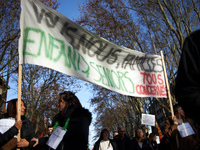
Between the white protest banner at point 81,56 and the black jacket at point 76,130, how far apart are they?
112 centimetres

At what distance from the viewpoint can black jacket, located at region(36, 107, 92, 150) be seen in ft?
8.21

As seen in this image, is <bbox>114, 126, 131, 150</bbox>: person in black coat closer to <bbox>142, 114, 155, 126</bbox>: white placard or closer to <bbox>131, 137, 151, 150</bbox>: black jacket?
<bbox>131, 137, 151, 150</bbox>: black jacket

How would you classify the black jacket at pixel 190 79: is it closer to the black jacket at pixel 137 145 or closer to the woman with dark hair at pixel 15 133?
the woman with dark hair at pixel 15 133

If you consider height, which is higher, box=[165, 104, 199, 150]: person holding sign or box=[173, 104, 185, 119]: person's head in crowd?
box=[173, 104, 185, 119]: person's head in crowd

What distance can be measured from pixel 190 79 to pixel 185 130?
2897 millimetres

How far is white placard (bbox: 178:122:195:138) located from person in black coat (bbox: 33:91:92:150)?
1.84 metres

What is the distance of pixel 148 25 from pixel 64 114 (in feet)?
38.3

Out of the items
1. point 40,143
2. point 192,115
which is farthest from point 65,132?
point 192,115

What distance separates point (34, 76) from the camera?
54.2ft

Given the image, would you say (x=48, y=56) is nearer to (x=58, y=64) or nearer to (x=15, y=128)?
(x=58, y=64)

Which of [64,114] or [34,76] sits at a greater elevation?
[34,76]

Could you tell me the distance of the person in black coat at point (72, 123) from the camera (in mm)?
2518

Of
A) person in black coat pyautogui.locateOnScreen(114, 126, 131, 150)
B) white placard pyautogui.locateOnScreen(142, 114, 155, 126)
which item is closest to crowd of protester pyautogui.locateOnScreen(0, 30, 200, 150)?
person in black coat pyautogui.locateOnScreen(114, 126, 131, 150)

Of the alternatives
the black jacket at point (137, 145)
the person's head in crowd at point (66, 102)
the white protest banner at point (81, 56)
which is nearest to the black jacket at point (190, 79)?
the person's head in crowd at point (66, 102)
